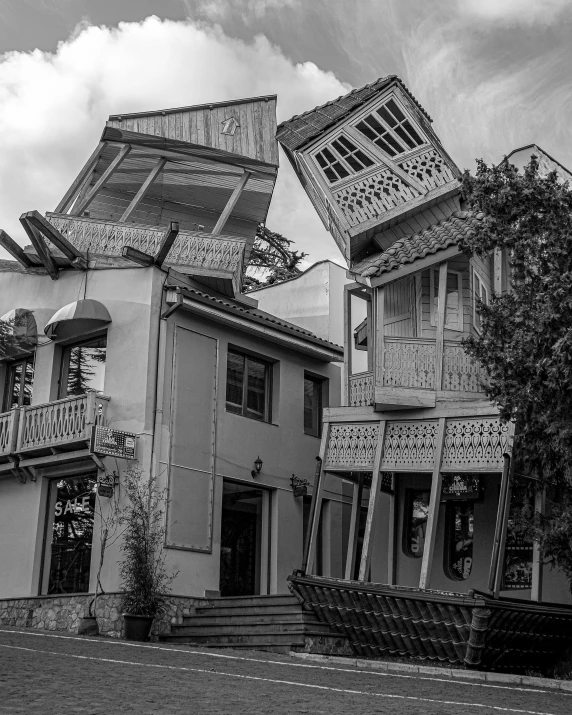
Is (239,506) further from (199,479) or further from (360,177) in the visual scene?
(360,177)

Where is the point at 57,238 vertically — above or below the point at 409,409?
above

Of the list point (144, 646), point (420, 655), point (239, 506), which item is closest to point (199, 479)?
point (239, 506)

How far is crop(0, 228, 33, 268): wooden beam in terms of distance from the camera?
20222 mm

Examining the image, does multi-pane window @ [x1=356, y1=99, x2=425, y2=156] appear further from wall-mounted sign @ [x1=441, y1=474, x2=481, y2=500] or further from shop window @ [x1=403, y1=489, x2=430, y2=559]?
shop window @ [x1=403, y1=489, x2=430, y2=559]

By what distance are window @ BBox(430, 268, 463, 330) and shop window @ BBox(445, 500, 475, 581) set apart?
10.8ft

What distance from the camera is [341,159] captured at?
63.7ft

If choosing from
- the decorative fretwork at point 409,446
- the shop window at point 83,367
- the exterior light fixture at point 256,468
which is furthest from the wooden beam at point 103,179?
the decorative fretwork at point 409,446

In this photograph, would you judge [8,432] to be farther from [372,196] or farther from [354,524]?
[372,196]

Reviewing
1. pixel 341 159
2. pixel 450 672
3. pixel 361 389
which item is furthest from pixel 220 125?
pixel 450 672

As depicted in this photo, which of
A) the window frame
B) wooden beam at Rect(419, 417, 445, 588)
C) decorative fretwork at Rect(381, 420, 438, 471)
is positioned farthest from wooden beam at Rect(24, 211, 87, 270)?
wooden beam at Rect(419, 417, 445, 588)

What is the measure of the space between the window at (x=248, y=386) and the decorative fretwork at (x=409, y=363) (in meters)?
4.71

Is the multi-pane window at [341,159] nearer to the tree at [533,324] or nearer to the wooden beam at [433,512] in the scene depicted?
the wooden beam at [433,512]

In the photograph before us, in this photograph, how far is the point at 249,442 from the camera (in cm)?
2030

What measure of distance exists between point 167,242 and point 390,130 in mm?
5269
